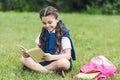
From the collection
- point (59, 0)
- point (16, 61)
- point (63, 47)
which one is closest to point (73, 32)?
point (16, 61)

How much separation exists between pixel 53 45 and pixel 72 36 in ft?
12.7

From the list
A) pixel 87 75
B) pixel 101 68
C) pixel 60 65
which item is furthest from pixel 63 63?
pixel 101 68

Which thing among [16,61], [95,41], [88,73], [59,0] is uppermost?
[88,73]

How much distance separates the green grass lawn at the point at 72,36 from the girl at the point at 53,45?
0.14 m

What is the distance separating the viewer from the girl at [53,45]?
5.82 metres

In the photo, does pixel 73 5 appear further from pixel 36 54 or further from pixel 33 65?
pixel 36 54

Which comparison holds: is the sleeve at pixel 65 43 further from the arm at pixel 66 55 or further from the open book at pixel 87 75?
the open book at pixel 87 75

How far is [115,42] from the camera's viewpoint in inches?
365

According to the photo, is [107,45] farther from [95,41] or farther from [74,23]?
[74,23]

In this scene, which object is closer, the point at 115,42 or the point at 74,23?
the point at 115,42

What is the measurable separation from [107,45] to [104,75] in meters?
3.24

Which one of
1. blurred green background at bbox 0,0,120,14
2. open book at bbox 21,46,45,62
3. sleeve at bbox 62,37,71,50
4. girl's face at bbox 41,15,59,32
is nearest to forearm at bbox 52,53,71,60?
sleeve at bbox 62,37,71,50

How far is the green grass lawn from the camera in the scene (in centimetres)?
600

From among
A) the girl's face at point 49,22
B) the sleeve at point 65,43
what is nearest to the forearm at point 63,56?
the sleeve at point 65,43
